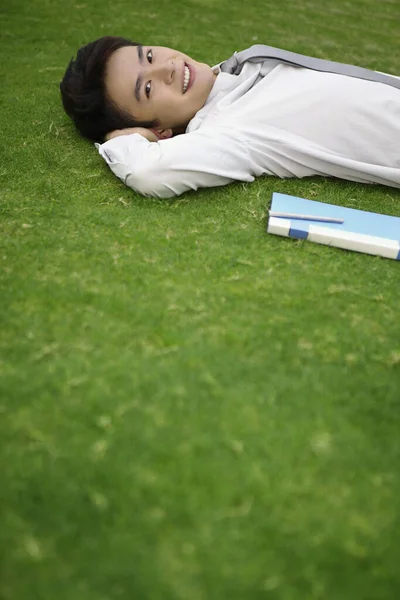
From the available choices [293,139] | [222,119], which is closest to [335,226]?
[293,139]

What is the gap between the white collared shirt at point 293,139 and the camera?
1588 millimetres

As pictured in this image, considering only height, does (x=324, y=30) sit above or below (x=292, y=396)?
above

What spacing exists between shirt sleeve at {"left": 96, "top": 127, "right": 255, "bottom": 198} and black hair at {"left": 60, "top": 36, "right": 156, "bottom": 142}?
0.73 feet

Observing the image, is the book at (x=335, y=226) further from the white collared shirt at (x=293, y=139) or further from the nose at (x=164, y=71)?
the nose at (x=164, y=71)

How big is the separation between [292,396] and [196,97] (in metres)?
1.15

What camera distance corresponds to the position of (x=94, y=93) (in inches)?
71.2

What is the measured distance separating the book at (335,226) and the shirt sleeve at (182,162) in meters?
0.16

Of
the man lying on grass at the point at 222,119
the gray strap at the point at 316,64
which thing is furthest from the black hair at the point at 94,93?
the gray strap at the point at 316,64

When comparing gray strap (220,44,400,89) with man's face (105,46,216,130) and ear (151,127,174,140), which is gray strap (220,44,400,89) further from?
ear (151,127,174,140)

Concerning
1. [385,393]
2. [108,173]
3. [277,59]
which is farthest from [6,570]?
[277,59]

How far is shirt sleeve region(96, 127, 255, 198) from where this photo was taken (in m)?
1.55

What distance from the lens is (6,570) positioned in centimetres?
75

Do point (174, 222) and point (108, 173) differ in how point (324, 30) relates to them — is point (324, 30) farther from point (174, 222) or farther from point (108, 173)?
point (174, 222)

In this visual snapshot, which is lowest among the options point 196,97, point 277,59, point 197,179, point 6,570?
point 6,570
